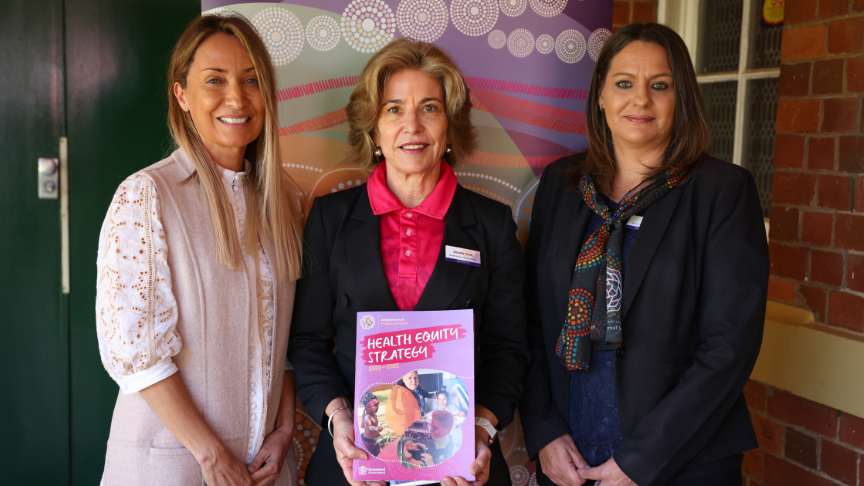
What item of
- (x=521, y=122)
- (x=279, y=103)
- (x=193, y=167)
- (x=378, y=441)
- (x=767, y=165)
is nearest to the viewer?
(x=378, y=441)

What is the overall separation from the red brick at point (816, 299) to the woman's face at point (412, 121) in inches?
81.5

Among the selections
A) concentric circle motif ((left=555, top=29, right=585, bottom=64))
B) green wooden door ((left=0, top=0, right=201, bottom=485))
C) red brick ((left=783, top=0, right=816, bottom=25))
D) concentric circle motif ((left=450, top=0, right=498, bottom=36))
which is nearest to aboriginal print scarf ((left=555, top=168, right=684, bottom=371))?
concentric circle motif ((left=555, top=29, right=585, bottom=64))

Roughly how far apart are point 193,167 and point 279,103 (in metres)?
0.63

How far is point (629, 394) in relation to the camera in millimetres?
1957

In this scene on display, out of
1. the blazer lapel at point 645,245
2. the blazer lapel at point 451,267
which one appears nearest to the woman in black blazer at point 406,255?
the blazer lapel at point 451,267

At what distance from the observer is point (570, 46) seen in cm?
270

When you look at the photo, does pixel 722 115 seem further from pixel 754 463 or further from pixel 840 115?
pixel 754 463

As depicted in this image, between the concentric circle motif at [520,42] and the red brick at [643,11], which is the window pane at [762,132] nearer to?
the red brick at [643,11]

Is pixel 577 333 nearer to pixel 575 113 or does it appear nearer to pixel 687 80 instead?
pixel 687 80

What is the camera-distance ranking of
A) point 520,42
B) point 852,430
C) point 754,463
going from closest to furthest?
point 520,42
point 852,430
point 754,463

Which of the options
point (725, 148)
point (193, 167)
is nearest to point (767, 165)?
point (725, 148)

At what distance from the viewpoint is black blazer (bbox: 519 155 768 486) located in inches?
73.6

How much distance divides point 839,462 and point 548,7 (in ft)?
8.10

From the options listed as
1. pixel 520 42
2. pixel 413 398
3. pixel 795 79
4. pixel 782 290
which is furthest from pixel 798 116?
pixel 413 398
